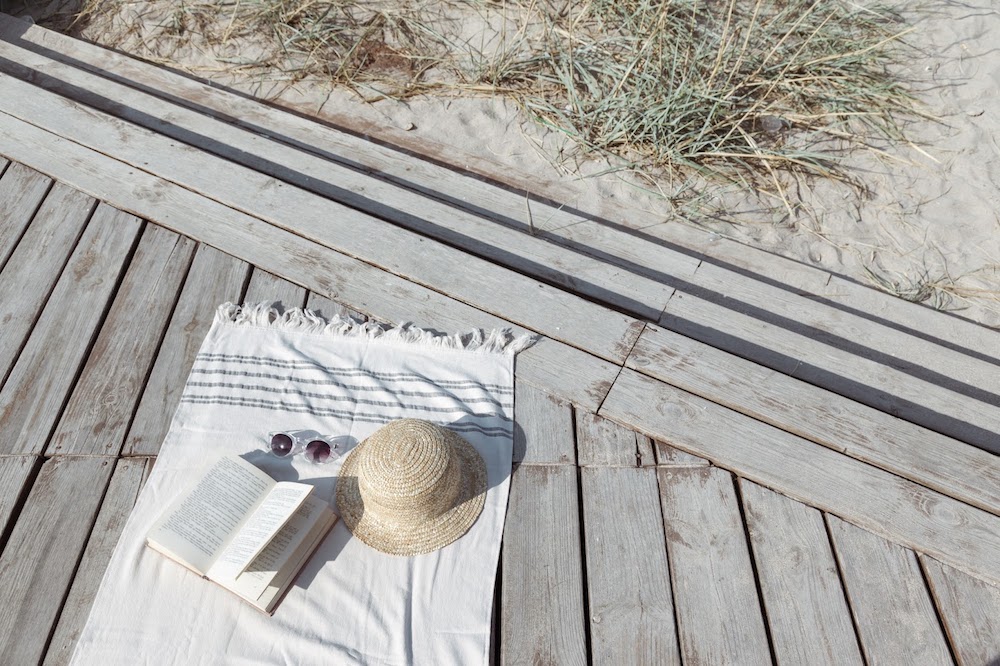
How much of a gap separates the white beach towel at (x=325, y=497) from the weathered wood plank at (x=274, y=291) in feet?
0.19

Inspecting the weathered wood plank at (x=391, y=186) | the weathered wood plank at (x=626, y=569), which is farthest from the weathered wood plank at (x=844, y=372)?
the weathered wood plank at (x=626, y=569)

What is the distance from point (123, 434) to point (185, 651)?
0.58 m

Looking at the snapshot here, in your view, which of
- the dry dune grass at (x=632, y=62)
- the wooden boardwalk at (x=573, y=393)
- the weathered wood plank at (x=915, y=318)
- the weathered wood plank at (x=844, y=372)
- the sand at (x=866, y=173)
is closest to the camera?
the wooden boardwalk at (x=573, y=393)

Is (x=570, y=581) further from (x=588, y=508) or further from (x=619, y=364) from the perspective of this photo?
(x=619, y=364)

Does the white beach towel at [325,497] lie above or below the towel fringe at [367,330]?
below

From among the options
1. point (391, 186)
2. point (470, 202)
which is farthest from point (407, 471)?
point (470, 202)

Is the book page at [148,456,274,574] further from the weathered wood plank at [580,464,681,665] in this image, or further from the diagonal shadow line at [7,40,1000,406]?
the diagonal shadow line at [7,40,1000,406]

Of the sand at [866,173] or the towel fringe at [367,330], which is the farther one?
the sand at [866,173]

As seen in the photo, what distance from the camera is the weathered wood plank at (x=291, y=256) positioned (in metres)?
1.88

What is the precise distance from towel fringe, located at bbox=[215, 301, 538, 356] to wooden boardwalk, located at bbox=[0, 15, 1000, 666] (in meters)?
0.05

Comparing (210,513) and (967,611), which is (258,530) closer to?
(210,513)

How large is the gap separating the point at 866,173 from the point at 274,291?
2.42m

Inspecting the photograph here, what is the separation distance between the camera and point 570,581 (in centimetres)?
155

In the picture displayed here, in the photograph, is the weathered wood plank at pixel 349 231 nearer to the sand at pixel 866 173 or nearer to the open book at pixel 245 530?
the open book at pixel 245 530
